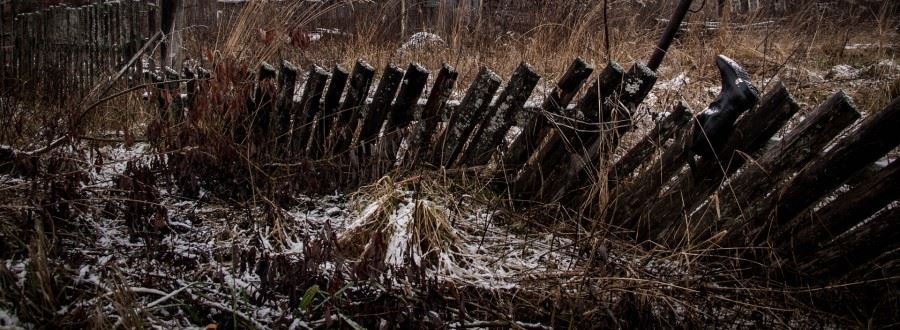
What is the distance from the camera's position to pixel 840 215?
6.08ft

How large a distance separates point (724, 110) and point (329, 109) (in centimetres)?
176

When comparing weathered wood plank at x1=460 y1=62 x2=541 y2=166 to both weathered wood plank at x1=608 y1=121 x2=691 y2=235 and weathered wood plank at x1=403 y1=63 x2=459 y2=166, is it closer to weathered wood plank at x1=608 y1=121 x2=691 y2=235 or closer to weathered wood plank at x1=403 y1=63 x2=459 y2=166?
weathered wood plank at x1=403 y1=63 x2=459 y2=166

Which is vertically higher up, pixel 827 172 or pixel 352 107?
pixel 827 172

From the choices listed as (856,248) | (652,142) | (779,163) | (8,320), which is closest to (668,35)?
(652,142)

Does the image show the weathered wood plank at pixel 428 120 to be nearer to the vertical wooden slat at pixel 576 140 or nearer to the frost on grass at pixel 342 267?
the frost on grass at pixel 342 267

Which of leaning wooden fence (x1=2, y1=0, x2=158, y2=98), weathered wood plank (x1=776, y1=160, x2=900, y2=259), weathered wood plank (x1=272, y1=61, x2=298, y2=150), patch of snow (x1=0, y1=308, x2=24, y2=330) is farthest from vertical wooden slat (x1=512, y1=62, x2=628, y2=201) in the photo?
leaning wooden fence (x1=2, y1=0, x2=158, y2=98)

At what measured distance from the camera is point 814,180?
6.12 feet

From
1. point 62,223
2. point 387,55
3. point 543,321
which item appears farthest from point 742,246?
point 387,55

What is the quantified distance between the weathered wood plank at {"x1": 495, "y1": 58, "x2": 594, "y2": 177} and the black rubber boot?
0.47 m

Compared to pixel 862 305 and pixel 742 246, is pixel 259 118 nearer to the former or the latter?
pixel 742 246

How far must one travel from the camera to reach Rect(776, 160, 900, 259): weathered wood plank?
1747 mm

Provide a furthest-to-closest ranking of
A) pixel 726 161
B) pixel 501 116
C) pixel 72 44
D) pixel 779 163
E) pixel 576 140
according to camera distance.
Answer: pixel 72 44 → pixel 501 116 → pixel 576 140 → pixel 726 161 → pixel 779 163

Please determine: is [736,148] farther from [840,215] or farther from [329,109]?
[329,109]

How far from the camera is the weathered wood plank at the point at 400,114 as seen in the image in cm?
259
